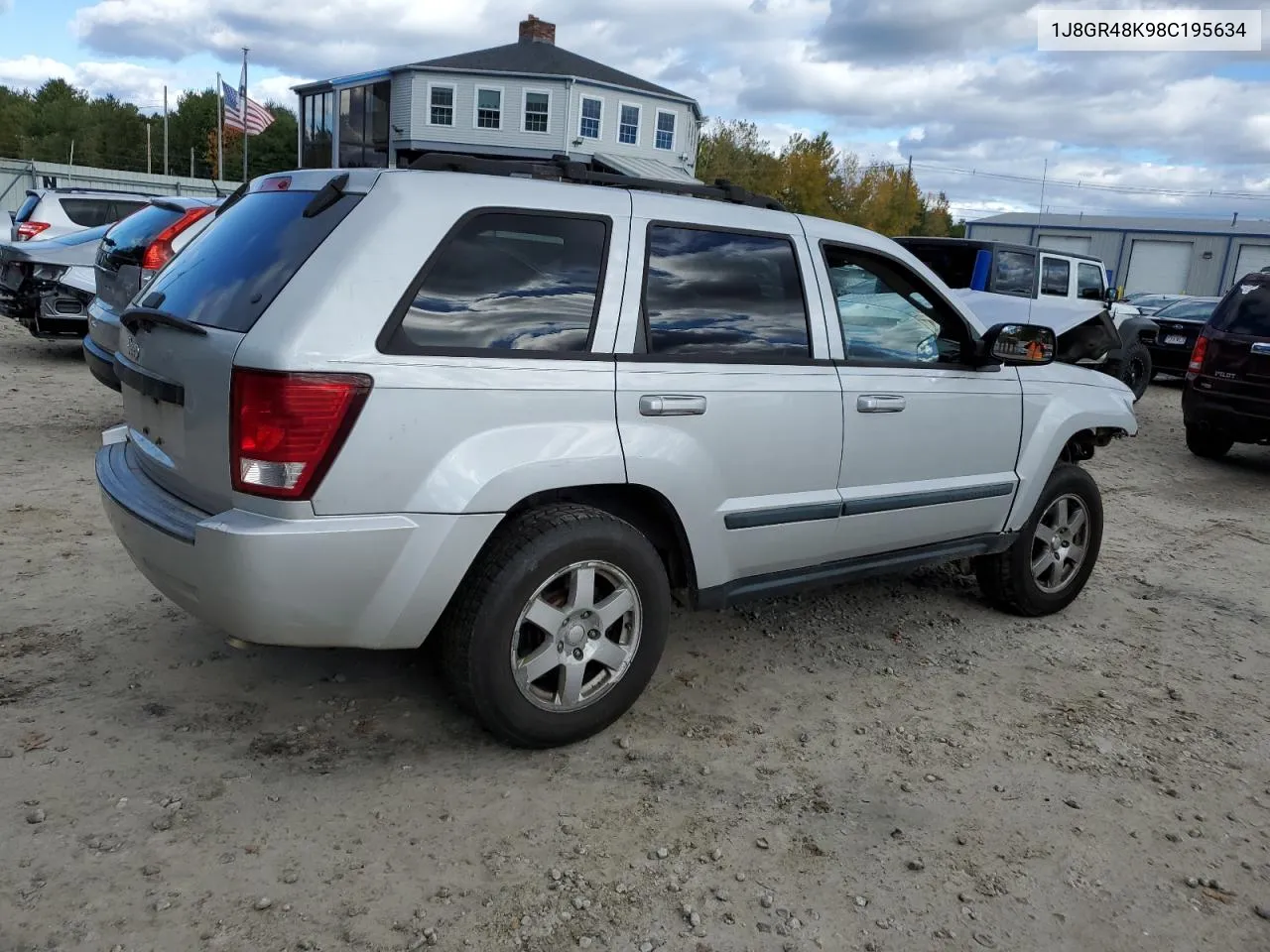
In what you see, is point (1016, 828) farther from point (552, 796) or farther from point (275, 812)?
point (275, 812)

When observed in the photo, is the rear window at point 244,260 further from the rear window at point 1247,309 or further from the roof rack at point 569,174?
the rear window at point 1247,309

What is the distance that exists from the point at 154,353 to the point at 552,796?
1938 millimetres

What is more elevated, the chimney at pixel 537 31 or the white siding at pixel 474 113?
the chimney at pixel 537 31

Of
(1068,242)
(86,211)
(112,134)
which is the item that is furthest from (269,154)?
(86,211)

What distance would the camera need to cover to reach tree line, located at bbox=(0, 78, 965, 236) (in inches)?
2285

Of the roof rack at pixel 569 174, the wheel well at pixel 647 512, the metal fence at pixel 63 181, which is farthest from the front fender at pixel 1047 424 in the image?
the metal fence at pixel 63 181

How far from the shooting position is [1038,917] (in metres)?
2.79

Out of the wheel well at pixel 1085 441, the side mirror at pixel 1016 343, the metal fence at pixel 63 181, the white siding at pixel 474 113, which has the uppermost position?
the white siding at pixel 474 113

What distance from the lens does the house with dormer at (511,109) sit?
118 feet

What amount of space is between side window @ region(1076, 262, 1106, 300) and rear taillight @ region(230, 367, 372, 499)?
12.6 meters

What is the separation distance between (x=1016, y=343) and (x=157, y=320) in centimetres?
337

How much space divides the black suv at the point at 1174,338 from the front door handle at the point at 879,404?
1318 cm

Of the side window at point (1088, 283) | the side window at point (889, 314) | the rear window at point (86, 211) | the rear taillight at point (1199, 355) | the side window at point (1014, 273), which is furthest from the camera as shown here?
the side window at point (1088, 283)

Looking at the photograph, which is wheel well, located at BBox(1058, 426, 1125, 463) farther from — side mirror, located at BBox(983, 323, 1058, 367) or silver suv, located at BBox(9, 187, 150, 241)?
silver suv, located at BBox(9, 187, 150, 241)
